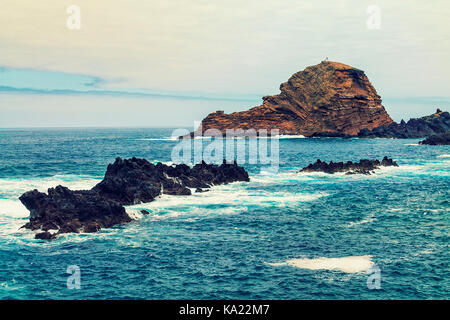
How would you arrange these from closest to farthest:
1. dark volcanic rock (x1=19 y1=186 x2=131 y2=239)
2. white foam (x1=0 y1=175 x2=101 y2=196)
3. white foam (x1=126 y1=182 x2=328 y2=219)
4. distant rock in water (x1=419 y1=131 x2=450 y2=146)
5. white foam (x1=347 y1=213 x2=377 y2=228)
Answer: dark volcanic rock (x1=19 y1=186 x2=131 y2=239), white foam (x1=347 y1=213 x2=377 y2=228), white foam (x1=126 y1=182 x2=328 y2=219), white foam (x1=0 y1=175 x2=101 y2=196), distant rock in water (x1=419 y1=131 x2=450 y2=146)

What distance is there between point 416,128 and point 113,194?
6767 inches

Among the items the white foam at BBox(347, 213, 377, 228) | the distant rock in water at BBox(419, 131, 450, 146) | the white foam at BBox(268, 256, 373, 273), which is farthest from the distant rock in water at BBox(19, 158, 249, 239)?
the distant rock in water at BBox(419, 131, 450, 146)

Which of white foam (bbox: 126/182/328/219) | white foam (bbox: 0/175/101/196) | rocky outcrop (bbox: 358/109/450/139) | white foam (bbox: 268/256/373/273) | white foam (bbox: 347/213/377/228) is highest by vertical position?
rocky outcrop (bbox: 358/109/450/139)

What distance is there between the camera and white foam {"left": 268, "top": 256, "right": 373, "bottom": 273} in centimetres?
2492

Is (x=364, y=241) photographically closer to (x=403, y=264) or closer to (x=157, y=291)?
(x=403, y=264)

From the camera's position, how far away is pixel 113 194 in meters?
42.9

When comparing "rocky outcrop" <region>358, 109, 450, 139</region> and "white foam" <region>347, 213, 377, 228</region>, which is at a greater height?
"rocky outcrop" <region>358, 109, 450, 139</region>

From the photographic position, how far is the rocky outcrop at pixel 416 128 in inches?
7146

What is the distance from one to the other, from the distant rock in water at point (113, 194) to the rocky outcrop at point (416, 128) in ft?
467

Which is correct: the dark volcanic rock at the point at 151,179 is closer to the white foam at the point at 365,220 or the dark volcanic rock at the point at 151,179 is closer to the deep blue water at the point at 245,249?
the deep blue water at the point at 245,249

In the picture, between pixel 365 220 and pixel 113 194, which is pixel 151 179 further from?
pixel 365 220

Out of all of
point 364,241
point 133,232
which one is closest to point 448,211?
point 364,241

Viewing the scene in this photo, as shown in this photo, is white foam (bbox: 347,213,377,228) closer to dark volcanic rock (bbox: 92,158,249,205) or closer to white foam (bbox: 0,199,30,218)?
dark volcanic rock (bbox: 92,158,249,205)

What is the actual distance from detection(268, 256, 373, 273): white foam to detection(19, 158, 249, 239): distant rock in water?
1629 centimetres
